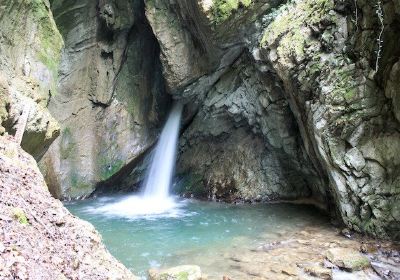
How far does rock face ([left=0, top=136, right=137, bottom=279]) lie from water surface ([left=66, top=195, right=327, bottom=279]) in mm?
3142

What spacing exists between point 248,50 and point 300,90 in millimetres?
3353

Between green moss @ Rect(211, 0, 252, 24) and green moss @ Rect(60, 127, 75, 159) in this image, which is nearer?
green moss @ Rect(211, 0, 252, 24)

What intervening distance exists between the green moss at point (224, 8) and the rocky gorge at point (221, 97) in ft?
0.11

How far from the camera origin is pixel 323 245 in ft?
30.0

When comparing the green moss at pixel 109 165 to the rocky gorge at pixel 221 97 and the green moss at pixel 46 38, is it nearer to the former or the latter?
the rocky gorge at pixel 221 97

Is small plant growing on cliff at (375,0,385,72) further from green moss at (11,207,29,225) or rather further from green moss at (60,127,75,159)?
green moss at (60,127,75,159)

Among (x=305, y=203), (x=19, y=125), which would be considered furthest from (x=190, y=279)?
(x=305, y=203)

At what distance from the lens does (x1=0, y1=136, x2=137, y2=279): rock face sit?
364 cm

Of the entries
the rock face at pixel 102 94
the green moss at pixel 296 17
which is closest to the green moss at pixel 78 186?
the rock face at pixel 102 94

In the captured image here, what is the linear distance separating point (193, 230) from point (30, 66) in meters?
6.17

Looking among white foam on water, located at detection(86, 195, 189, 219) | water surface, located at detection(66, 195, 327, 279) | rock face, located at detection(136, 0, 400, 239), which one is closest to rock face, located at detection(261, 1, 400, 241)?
rock face, located at detection(136, 0, 400, 239)

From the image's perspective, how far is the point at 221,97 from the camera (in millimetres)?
15086

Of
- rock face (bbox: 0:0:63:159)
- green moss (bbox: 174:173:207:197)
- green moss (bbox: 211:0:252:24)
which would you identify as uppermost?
green moss (bbox: 211:0:252:24)

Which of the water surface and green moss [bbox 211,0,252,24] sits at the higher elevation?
green moss [bbox 211,0,252,24]
